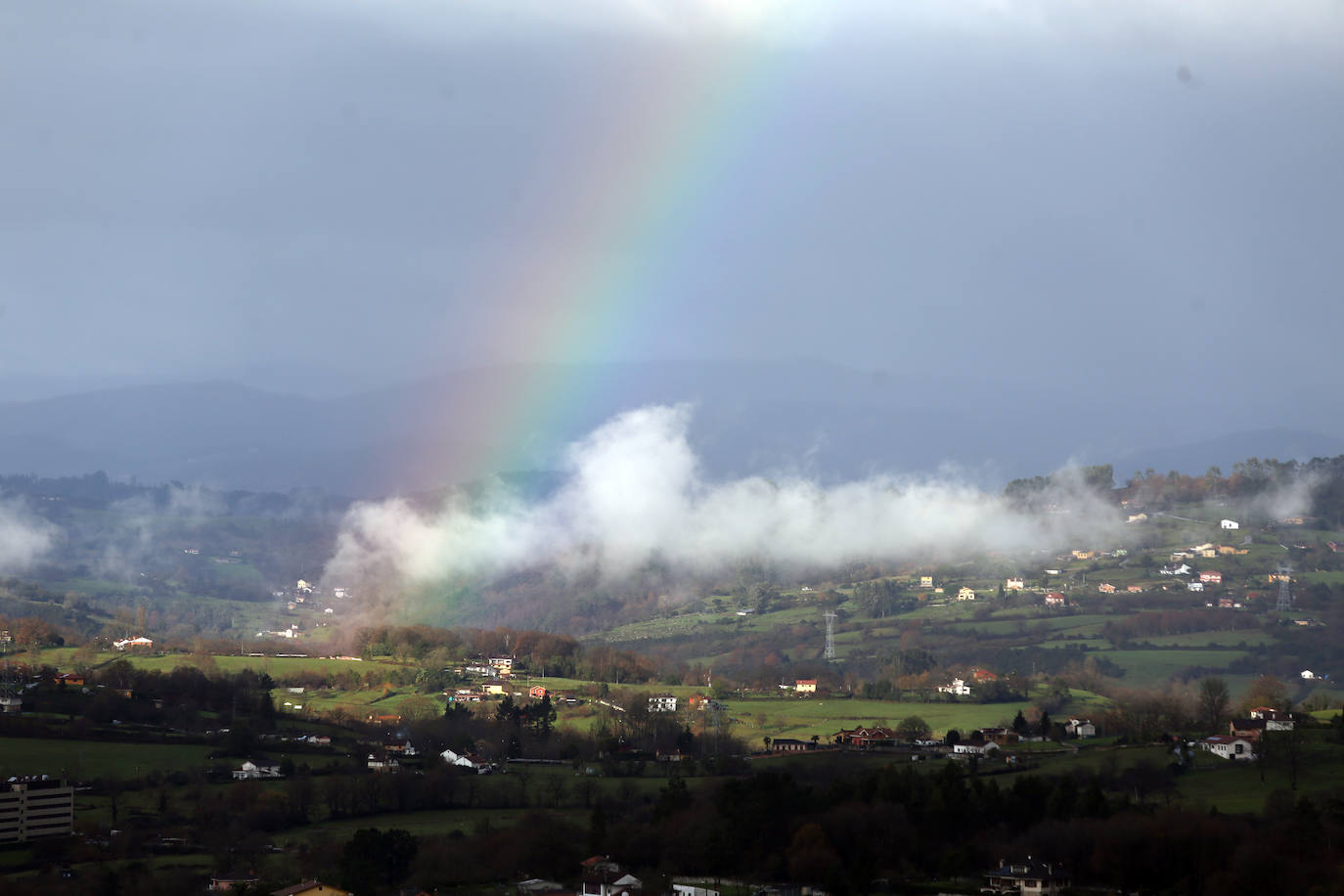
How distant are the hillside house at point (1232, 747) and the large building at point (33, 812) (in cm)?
3223

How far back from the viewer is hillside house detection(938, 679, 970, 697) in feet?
218

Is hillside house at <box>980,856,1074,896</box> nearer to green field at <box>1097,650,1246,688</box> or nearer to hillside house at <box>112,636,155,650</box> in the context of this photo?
green field at <box>1097,650,1246,688</box>

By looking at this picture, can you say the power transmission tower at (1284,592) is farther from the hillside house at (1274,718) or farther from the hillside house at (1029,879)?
the hillside house at (1029,879)

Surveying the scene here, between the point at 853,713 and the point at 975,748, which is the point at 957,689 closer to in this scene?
the point at 853,713

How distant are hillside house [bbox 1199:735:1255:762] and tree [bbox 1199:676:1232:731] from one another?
4.03 m

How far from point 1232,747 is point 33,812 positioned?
3343 cm

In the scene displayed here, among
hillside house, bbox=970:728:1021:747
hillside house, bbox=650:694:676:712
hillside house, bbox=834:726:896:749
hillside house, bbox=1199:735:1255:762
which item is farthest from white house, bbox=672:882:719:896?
hillside house, bbox=650:694:676:712

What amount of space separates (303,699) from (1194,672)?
1556 inches

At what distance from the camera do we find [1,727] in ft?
171

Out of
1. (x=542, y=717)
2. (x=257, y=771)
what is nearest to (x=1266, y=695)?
(x=542, y=717)

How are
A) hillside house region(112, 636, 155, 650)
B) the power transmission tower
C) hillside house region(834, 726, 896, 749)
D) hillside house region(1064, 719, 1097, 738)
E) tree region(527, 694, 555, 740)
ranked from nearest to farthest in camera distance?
1. hillside house region(1064, 719, 1097, 738)
2. hillside house region(834, 726, 896, 749)
3. tree region(527, 694, 555, 740)
4. hillside house region(112, 636, 155, 650)
5. the power transmission tower

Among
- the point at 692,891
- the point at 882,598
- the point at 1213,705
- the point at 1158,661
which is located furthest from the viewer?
the point at 882,598

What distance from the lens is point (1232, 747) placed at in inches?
1807

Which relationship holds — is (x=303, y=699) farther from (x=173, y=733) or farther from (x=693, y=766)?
(x=693, y=766)
